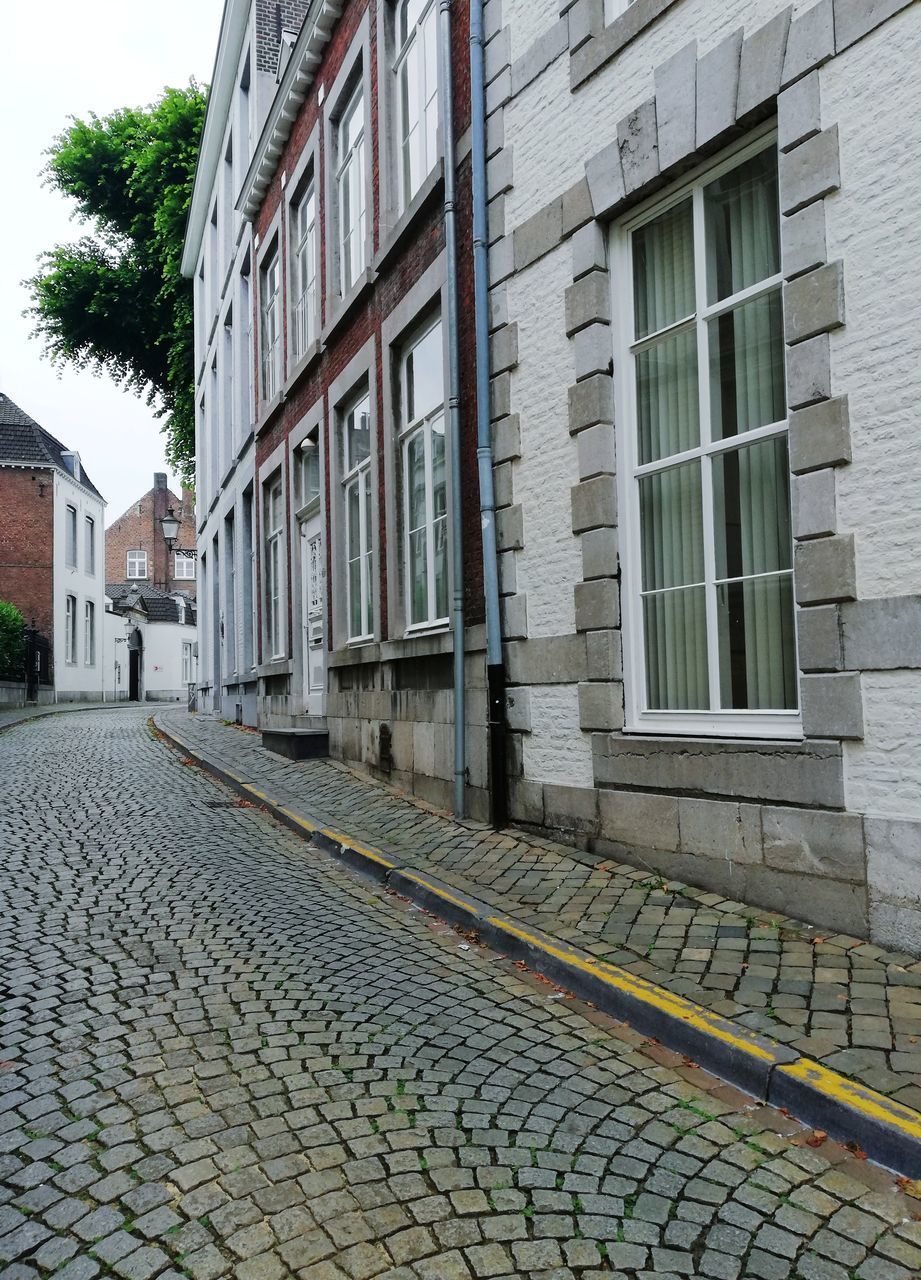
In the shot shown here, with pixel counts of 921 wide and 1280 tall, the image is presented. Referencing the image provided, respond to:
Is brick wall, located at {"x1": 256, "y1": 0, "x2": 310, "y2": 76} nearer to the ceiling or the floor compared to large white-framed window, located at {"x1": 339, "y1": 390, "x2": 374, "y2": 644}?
nearer to the ceiling

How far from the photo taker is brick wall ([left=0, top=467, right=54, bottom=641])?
34125mm

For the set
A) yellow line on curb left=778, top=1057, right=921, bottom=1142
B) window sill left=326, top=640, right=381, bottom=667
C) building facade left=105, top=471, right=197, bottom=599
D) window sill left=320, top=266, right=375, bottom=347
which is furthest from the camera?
building facade left=105, top=471, right=197, bottom=599

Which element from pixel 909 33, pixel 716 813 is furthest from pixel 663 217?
pixel 716 813

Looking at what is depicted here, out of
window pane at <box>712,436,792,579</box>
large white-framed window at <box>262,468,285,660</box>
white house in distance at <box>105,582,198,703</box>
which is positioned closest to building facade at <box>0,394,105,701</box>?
white house in distance at <box>105,582,198,703</box>

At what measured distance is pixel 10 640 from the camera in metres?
26.8

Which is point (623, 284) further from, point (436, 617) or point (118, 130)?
point (118, 130)

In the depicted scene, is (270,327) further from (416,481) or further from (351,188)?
(416,481)

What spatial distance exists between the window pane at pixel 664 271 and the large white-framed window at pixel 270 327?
32.1 ft

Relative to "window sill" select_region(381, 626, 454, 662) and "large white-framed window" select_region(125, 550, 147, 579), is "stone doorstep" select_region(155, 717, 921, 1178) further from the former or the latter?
"large white-framed window" select_region(125, 550, 147, 579)

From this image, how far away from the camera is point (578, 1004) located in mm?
4078

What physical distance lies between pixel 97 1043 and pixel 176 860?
313 centimetres

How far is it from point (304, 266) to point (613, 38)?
859cm

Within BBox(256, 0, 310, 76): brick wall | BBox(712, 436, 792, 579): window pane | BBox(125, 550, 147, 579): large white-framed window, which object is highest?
BBox(256, 0, 310, 76): brick wall

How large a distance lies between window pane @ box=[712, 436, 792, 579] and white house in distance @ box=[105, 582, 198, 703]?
43886mm
